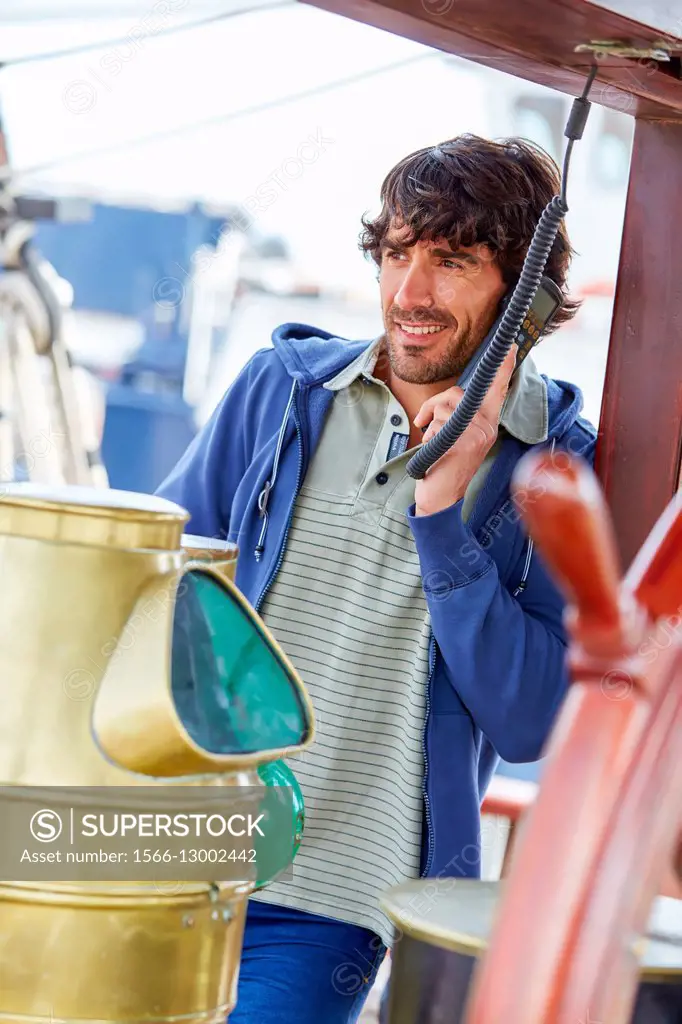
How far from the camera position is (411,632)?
6.02ft

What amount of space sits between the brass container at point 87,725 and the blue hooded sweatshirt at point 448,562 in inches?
27.7

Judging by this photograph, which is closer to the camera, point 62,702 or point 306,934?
point 62,702

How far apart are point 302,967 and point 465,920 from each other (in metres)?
0.80

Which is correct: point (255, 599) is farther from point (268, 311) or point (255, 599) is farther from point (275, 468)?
point (268, 311)

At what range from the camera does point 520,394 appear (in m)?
1.95

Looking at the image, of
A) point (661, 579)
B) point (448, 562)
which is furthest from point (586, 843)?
point (448, 562)

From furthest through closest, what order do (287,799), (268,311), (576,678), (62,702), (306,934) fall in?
(268,311), (306,934), (287,799), (62,702), (576,678)

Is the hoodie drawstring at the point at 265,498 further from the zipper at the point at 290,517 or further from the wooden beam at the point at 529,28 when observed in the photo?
the wooden beam at the point at 529,28

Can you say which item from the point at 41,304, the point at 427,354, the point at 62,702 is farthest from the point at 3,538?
the point at 41,304

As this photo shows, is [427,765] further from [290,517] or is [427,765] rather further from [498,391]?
[498,391]

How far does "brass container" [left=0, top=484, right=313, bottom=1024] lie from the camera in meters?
0.96

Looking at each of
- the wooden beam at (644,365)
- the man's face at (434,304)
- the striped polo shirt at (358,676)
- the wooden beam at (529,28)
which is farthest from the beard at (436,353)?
the wooden beam at (529,28)

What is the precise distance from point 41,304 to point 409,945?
165 inches

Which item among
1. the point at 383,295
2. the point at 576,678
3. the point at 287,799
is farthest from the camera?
the point at 383,295
